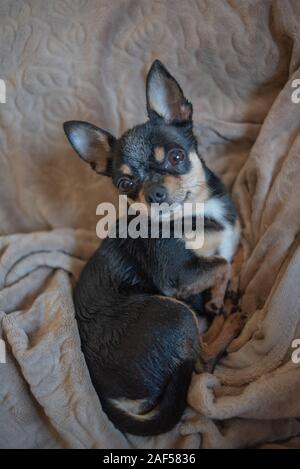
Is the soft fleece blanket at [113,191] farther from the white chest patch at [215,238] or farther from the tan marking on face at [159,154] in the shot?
the tan marking on face at [159,154]

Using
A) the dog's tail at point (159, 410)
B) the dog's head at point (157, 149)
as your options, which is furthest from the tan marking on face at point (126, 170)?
the dog's tail at point (159, 410)

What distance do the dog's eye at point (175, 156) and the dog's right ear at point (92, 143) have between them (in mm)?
217

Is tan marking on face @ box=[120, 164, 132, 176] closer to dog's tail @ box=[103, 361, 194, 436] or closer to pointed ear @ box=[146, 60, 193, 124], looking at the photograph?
pointed ear @ box=[146, 60, 193, 124]

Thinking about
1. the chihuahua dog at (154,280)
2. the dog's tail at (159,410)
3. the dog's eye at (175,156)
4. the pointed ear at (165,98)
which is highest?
the pointed ear at (165,98)

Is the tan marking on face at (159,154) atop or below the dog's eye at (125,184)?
atop

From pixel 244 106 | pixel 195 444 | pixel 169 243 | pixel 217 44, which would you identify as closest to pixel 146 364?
pixel 195 444

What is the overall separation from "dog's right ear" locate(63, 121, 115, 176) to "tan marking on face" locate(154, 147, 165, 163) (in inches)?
7.1

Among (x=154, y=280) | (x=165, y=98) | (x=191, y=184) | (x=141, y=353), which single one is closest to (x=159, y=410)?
(x=141, y=353)

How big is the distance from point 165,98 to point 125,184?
305 millimetres

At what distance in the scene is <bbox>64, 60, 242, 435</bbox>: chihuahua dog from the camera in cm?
131

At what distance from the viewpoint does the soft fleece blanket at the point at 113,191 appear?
4.30 feet

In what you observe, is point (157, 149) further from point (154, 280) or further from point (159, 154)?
point (154, 280)

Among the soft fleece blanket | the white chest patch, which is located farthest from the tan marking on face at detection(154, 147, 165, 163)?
the soft fleece blanket

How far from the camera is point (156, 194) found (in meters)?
1.31
